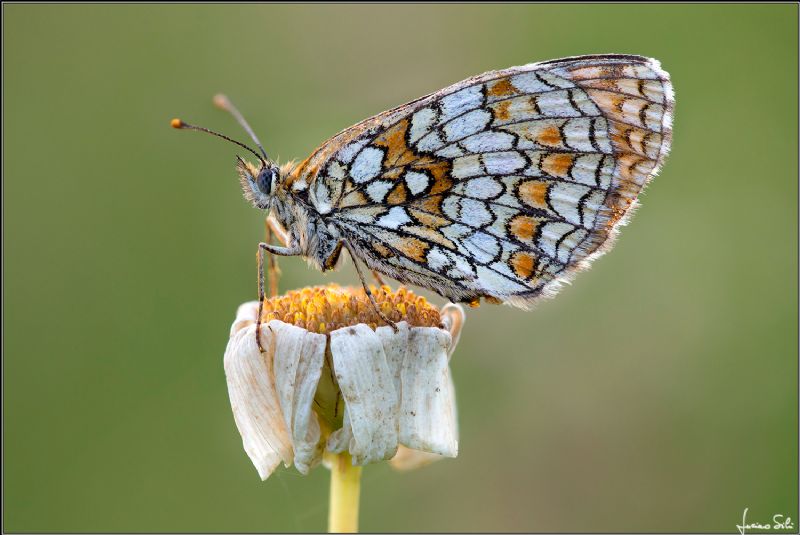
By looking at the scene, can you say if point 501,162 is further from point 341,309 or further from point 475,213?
point 341,309

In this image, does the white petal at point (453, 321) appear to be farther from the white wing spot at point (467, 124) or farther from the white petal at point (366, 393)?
the white wing spot at point (467, 124)

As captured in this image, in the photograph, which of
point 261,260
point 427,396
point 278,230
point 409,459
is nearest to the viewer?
point 427,396

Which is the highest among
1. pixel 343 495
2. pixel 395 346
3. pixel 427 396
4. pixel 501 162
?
pixel 501 162

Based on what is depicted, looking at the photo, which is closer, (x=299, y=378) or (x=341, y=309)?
(x=299, y=378)

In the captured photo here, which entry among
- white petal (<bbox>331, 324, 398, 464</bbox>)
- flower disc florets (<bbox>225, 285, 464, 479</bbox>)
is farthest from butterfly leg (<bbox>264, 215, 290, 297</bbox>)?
white petal (<bbox>331, 324, 398, 464</bbox>)

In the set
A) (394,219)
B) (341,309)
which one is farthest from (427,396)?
(394,219)

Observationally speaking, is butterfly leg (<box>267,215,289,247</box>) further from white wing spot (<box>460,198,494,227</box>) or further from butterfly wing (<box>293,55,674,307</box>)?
white wing spot (<box>460,198,494,227</box>)

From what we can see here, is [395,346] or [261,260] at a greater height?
[261,260]
